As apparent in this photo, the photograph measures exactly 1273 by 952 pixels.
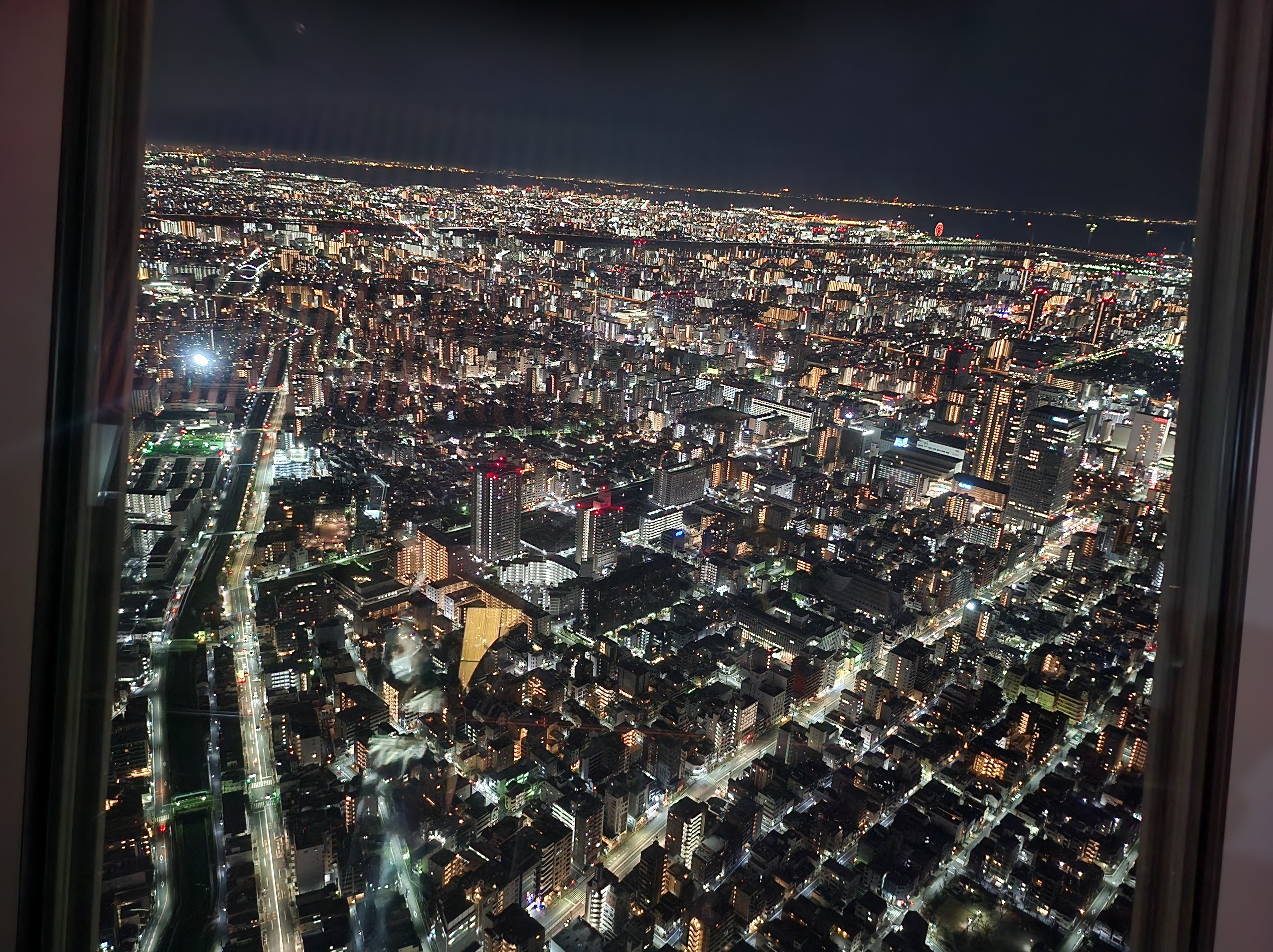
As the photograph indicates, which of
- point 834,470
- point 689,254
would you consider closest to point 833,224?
point 689,254

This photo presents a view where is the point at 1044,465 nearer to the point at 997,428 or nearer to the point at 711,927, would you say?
the point at 997,428

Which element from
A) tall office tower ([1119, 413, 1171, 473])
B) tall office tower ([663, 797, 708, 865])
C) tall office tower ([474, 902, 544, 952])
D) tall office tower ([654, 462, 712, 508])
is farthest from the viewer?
tall office tower ([654, 462, 712, 508])

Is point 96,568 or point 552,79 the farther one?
point 552,79

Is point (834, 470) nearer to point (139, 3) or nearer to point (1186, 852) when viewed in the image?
point (1186, 852)

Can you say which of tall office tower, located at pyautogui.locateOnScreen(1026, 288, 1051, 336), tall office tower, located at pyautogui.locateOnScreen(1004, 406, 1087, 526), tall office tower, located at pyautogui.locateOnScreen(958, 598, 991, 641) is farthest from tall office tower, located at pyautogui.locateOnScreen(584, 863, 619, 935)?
tall office tower, located at pyautogui.locateOnScreen(1026, 288, 1051, 336)

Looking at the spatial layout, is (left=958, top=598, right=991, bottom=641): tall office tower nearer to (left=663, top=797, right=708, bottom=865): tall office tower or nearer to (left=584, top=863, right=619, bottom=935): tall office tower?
(left=663, top=797, right=708, bottom=865): tall office tower

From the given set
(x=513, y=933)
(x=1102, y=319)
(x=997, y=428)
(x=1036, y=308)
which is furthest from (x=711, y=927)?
(x=1036, y=308)
